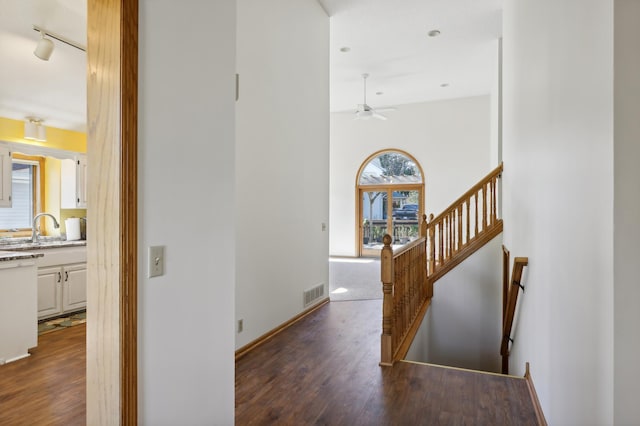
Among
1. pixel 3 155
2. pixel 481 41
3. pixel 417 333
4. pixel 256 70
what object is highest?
pixel 481 41

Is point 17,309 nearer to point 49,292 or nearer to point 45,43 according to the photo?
point 49,292

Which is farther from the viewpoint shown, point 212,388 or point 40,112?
point 40,112

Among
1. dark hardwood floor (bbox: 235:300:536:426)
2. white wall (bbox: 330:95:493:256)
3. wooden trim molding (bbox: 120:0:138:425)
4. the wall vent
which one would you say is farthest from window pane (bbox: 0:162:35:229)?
white wall (bbox: 330:95:493:256)

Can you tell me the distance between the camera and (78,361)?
3.23 meters

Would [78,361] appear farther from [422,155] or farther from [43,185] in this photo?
[422,155]

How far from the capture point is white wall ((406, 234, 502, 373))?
196 inches

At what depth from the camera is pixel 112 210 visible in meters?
1.23

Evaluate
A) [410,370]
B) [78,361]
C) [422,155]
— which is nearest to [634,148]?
[410,370]

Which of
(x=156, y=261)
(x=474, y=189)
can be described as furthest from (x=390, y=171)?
(x=156, y=261)

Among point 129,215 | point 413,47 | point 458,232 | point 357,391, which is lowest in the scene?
point 357,391

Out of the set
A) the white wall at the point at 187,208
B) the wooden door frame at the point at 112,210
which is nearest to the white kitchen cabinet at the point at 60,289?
the white wall at the point at 187,208

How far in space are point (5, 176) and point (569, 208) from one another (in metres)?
6.04

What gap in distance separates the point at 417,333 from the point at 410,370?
4.29 ft

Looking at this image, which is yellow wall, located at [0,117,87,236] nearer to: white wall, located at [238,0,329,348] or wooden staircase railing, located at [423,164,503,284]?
white wall, located at [238,0,329,348]
